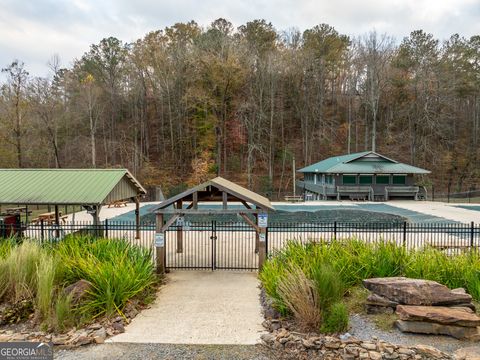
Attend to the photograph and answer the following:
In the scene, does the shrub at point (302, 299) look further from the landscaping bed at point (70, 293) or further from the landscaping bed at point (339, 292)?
the landscaping bed at point (70, 293)

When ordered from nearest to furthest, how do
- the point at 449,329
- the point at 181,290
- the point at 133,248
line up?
1. the point at 449,329
2. the point at 181,290
3. the point at 133,248

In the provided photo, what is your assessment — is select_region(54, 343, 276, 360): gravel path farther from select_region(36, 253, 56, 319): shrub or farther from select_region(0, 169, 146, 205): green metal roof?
select_region(0, 169, 146, 205): green metal roof

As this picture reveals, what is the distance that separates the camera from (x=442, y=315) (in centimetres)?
637

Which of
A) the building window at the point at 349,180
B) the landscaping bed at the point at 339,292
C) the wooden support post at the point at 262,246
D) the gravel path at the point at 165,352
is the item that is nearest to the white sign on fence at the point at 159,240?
the wooden support post at the point at 262,246

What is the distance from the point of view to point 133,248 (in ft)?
32.5

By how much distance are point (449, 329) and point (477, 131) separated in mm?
47002

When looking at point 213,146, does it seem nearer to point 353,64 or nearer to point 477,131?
point 353,64

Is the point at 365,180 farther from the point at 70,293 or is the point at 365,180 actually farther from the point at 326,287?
the point at 70,293

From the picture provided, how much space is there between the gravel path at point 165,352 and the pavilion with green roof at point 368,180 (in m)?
26.4

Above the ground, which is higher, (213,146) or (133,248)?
(213,146)

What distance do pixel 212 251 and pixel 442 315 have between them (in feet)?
22.1

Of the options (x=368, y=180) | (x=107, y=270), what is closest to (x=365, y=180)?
(x=368, y=180)

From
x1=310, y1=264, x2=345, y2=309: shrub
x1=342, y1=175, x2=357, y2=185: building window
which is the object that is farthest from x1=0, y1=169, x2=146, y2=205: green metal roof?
x1=342, y1=175, x2=357, y2=185: building window

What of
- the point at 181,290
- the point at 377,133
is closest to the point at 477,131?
the point at 377,133
